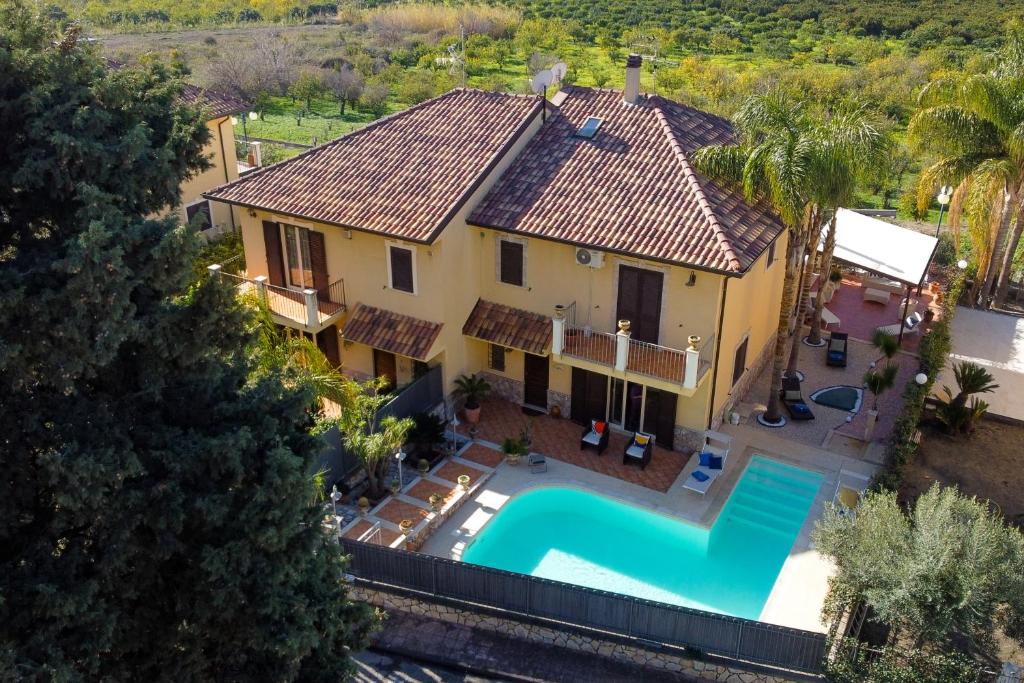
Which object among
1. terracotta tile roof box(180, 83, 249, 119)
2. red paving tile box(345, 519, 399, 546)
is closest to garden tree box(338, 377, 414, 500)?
red paving tile box(345, 519, 399, 546)

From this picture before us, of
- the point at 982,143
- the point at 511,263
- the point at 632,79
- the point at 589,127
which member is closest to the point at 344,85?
the point at 632,79

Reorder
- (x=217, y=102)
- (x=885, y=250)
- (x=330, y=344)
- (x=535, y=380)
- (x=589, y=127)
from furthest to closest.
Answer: (x=217, y=102)
(x=885, y=250)
(x=330, y=344)
(x=535, y=380)
(x=589, y=127)

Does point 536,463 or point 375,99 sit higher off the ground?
point 375,99

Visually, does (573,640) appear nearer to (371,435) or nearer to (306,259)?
(371,435)

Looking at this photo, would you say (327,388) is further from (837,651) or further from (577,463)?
(837,651)

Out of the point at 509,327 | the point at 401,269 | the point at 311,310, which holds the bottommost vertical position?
the point at 509,327

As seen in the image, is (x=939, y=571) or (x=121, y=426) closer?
(x=121, y=426)
